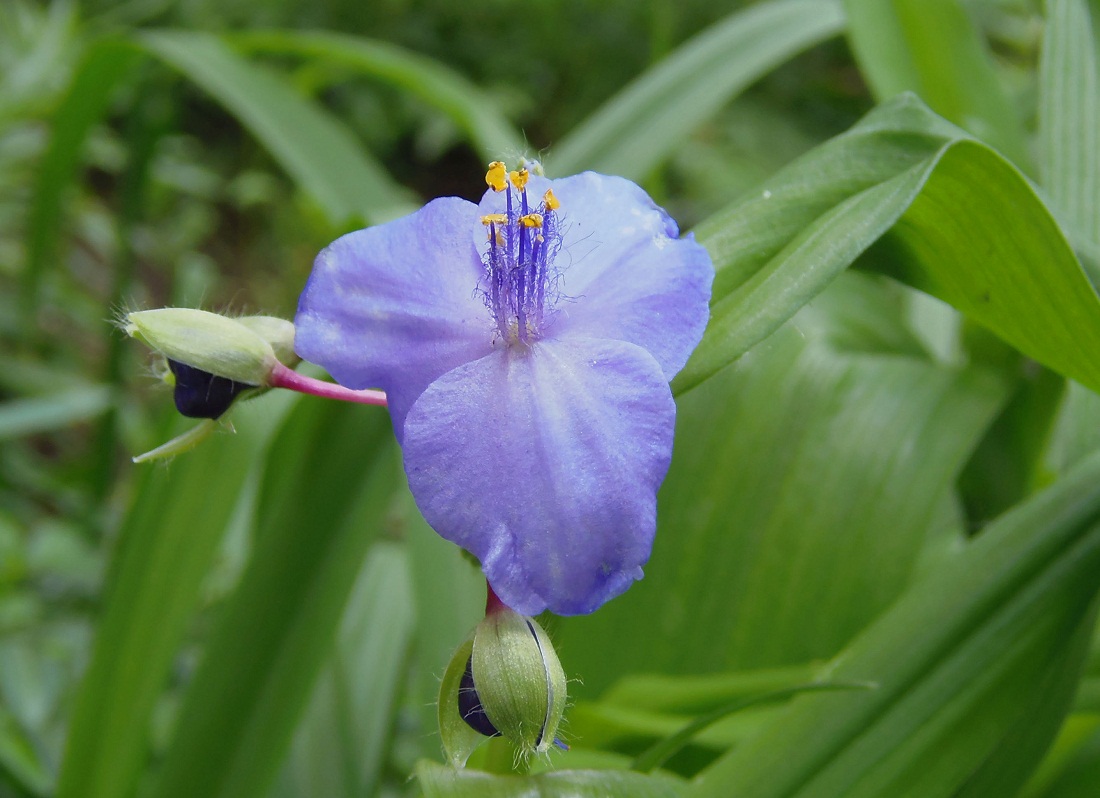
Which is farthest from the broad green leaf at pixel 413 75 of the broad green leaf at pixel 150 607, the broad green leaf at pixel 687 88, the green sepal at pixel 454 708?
the green sepal at pixel 454 708

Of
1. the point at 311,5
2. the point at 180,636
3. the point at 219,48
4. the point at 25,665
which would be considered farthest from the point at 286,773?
the point at 311,5

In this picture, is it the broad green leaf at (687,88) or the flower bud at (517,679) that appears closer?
the flower bud at (517,679)

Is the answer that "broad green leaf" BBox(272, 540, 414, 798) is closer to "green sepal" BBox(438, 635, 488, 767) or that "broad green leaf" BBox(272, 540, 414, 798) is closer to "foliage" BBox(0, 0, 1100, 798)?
"foliage" BBox(0, 0, 1100, 798)

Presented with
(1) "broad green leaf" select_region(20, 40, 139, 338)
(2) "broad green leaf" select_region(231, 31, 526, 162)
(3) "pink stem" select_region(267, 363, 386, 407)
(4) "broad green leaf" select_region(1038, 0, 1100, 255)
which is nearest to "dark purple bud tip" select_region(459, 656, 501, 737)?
(3) "pink stem" select_region(267, 363, 386, 407)

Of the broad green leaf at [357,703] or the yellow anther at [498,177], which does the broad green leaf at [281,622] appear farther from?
the yellow anther at [498,177]

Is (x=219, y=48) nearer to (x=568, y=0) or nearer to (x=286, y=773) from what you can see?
(x=286, y=773)

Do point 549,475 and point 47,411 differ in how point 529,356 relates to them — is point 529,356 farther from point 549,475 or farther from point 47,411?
point 47,411
